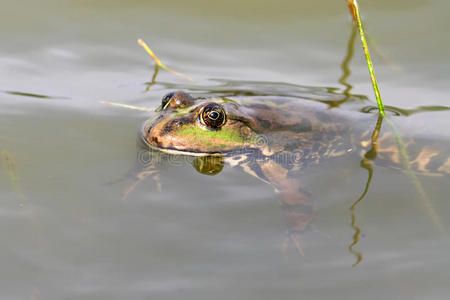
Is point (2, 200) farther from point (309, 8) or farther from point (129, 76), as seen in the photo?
point (309, 8)

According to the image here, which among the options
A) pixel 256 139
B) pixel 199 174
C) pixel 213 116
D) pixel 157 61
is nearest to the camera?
pixel 199 174

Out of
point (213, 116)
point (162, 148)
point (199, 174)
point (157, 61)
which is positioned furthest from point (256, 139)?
point (157, 61)

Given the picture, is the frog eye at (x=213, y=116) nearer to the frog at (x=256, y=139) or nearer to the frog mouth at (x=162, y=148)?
the frog at (x=256, y=139)

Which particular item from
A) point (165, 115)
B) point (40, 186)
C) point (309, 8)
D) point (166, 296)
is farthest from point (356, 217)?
point (309, 8)

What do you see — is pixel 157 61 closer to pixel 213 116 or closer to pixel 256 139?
pixel 213 116

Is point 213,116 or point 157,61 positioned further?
point 157,61

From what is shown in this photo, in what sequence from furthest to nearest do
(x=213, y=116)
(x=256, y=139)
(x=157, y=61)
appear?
(x=157, y=61) < (x=256, y=139) < (x=213, y=116)

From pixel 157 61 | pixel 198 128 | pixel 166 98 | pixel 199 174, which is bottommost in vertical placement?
pixel 199 174

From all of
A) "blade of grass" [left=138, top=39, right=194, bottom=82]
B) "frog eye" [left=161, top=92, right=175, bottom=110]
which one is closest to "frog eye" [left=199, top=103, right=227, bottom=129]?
"frog eye" [left=161, top=92, right=175, bottom=110]
